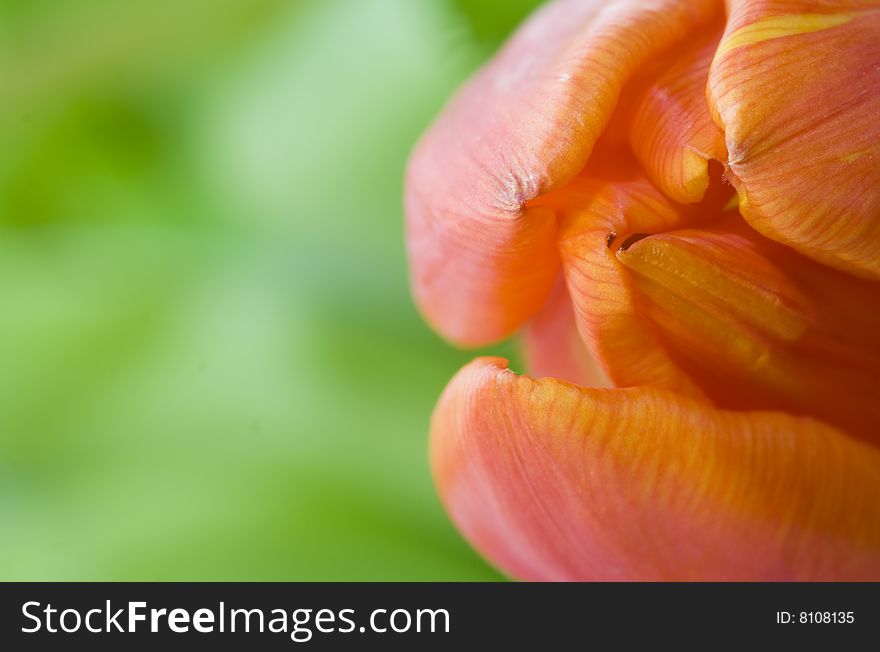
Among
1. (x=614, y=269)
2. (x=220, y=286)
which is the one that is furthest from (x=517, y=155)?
(x=220, y=286)

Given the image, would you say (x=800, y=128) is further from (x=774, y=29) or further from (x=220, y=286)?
(x=220, y=286)

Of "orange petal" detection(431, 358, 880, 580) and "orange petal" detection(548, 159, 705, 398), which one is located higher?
"orange petal" detection(548, 159, 705, 398)

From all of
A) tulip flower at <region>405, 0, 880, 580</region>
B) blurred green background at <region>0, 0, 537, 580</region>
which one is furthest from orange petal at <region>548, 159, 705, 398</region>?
blurred green background at <region>0, 0, 537, 580</region>

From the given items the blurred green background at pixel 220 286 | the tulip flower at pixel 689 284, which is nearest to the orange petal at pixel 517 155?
the tulip flower at pixel 689 284

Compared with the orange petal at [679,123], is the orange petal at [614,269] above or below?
below

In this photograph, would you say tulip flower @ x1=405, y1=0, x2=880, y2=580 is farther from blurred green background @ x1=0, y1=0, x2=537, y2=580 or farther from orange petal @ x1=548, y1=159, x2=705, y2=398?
blurred green background @ x1=0, y1=0, x2=537, y2=580

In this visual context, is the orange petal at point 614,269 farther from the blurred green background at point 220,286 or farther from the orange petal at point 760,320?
the blurred green background at point 220,286

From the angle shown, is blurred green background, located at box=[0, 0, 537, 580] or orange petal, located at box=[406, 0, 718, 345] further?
blurred green background, located at box=[0, 0, 537, 580]
